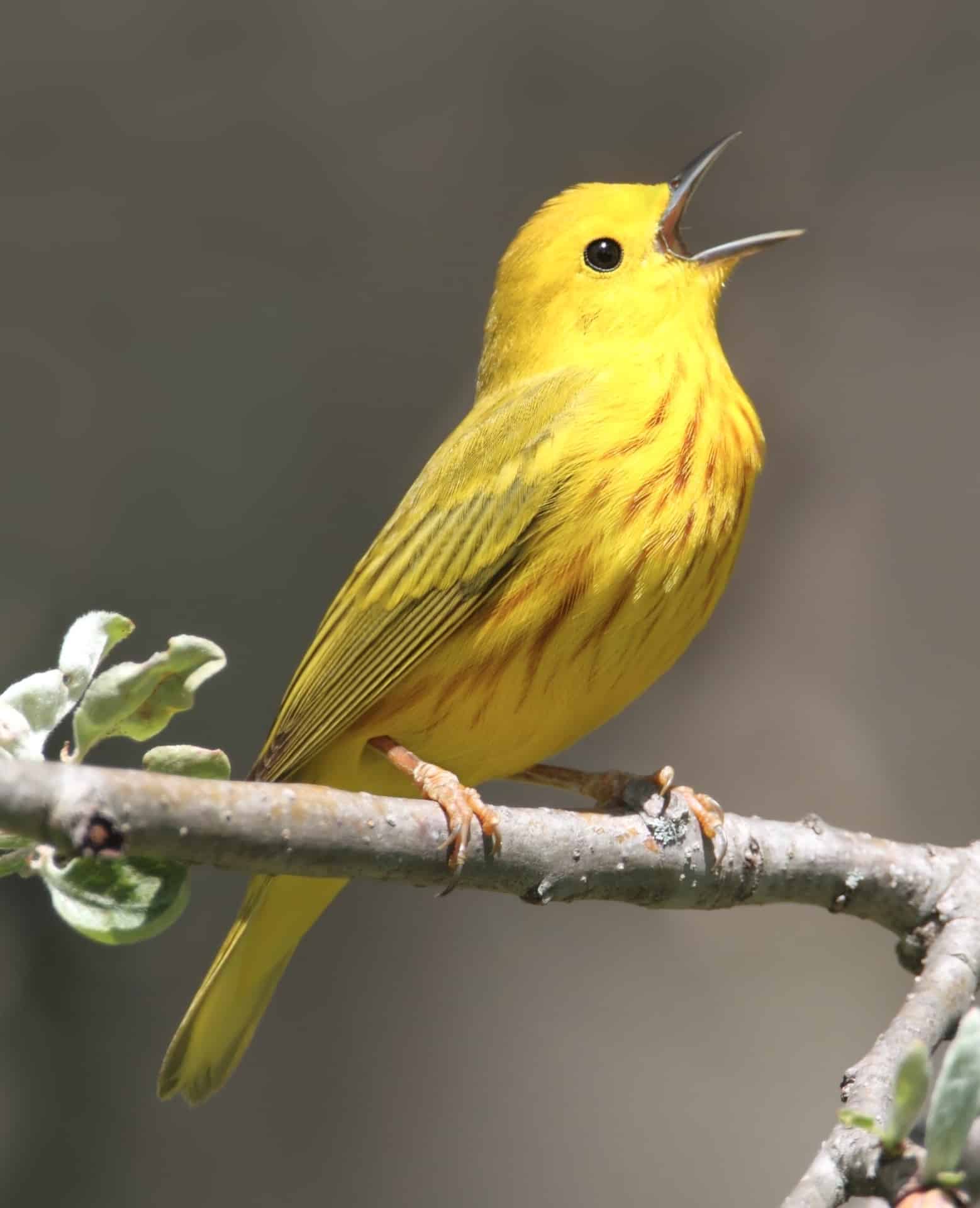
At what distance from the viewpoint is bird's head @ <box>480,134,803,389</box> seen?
3.23 meters

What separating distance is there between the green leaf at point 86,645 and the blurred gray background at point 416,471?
95.2 inches

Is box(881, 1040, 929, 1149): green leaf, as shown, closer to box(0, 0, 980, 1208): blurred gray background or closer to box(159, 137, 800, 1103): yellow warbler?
box(159, 137, 800, 1103): yellow warbler

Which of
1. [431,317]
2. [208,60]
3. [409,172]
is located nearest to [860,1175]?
[431,317]

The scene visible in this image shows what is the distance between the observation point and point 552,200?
139 inches

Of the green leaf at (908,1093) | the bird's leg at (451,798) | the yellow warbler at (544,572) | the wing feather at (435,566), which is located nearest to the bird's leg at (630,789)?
A: the yellow warbler at (544,572)

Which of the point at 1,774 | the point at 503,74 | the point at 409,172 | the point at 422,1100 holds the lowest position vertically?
the point at 422,1100

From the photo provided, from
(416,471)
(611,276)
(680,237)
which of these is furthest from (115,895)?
(416,471)

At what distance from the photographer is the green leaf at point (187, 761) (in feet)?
5.73

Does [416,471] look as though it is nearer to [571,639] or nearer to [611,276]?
[611,276]

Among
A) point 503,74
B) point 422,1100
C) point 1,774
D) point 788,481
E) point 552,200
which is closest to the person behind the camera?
point 1,774

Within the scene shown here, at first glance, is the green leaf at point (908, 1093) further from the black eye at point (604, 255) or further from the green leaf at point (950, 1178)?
the black eye at point (604, 255)

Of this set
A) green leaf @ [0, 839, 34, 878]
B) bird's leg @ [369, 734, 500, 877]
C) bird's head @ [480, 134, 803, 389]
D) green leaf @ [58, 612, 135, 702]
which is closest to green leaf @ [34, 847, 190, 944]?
green leaf @ [0, 839, 34, 878]

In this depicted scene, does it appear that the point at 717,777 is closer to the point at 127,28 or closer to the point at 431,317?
the point at 431,317

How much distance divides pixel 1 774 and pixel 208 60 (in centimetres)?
396
